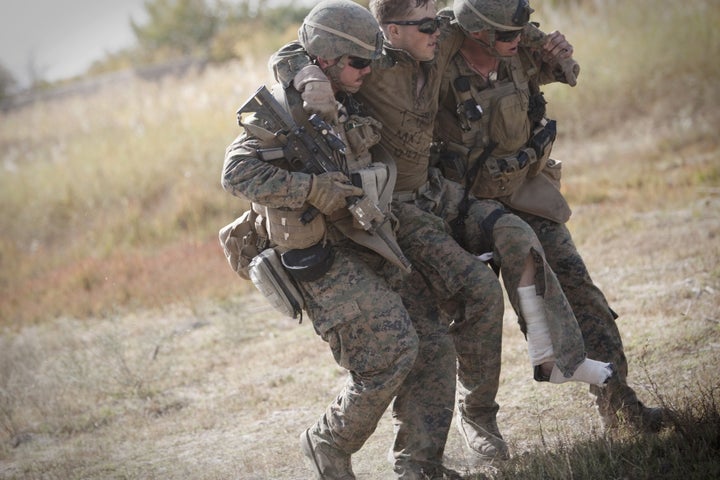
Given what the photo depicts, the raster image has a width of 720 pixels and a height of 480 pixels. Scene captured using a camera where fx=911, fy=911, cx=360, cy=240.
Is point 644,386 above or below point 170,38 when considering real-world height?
below

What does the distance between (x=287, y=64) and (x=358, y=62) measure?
361 mm

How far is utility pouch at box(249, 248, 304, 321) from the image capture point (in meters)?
4.59

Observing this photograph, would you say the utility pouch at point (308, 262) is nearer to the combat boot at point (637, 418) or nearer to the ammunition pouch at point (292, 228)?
the ammunition pouch at point (292, 228)

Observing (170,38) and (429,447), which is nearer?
(429,447)

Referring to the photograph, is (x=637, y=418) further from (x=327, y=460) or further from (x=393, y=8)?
(x=393, y=8)

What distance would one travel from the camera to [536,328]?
186 inches

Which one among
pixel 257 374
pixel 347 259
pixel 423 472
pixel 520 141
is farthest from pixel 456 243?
pixel 257 374

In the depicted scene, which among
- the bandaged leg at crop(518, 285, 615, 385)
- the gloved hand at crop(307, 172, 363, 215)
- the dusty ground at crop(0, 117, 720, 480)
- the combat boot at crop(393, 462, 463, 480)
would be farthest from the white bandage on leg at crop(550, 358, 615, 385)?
the gloved hand at crop(307, 172, 363, 215)

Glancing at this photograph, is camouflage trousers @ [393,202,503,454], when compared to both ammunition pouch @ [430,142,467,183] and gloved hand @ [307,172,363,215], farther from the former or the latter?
gloved hand @ [307,172,363,215]

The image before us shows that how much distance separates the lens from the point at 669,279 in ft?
25.4

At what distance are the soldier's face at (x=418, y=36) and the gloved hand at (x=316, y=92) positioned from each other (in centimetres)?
57

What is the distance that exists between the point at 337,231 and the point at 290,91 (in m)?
0.75

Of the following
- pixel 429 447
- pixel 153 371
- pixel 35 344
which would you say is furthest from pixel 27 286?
pixel 429 447

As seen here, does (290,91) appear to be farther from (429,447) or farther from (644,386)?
(644,386)
